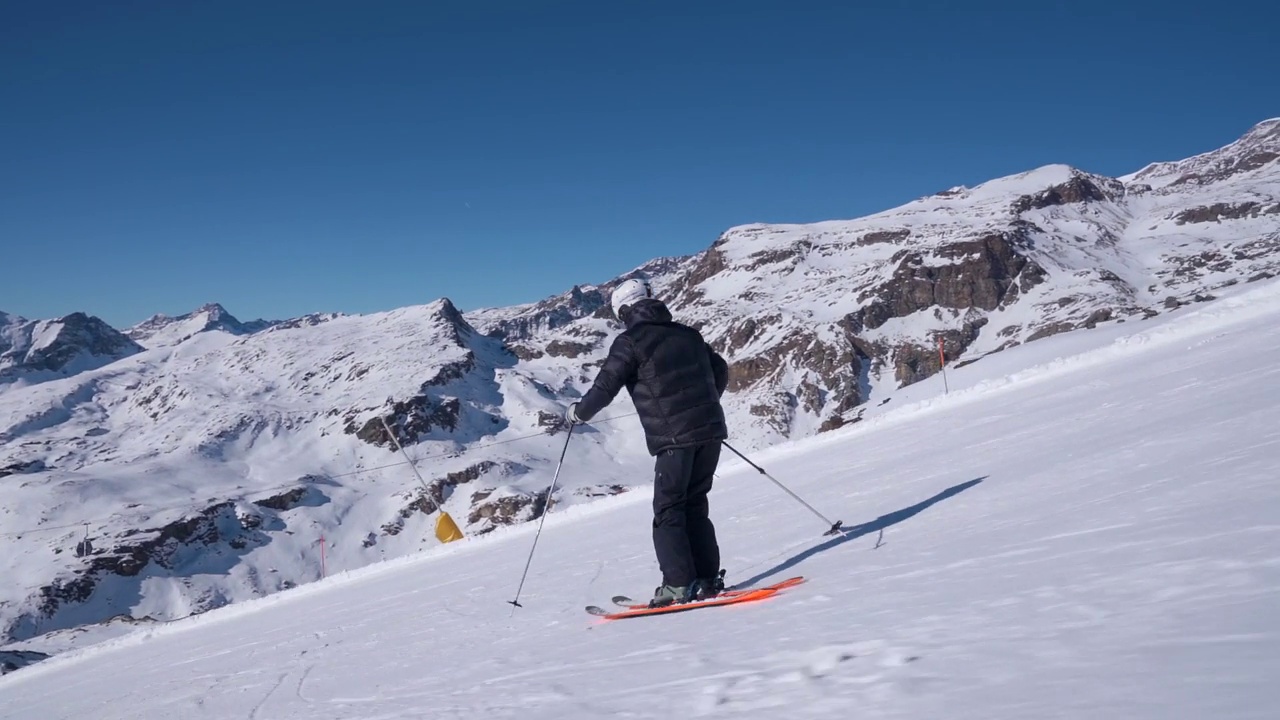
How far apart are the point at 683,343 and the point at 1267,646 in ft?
13.1

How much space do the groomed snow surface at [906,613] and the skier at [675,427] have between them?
0.45 metres

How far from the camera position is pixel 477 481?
5487 inches

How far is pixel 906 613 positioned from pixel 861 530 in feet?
10.5

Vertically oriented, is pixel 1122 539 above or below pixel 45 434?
below

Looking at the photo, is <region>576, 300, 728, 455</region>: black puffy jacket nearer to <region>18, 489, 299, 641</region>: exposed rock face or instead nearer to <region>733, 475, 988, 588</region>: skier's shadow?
<region>733, 475, 988, 588</region>: skier's shadow

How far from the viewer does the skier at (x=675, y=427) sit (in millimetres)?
5664

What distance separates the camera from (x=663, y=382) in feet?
18.8

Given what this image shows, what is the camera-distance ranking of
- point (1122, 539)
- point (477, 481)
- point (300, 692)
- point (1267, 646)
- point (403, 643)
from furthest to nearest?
point (477, 481)
point (403, 643)
point (300, 692)
point (1122, 539)
point (1267, 646)

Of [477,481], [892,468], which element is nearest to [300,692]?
[892,468]

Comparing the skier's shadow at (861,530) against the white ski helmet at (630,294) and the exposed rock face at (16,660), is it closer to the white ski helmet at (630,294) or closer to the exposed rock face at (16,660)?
the white ski helmet at (630,294)

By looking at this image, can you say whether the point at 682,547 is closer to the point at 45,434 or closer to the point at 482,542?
the point at 482,542

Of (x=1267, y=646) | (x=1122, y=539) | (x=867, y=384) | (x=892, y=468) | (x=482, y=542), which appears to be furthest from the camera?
(x=867, y=384)

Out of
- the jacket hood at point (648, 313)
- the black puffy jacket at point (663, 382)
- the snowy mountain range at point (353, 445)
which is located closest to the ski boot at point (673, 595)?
the black puffy jacket at point (663, 382)

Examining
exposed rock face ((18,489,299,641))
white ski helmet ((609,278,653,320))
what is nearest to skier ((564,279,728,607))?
white ski helmet ((609,278,653,320))
